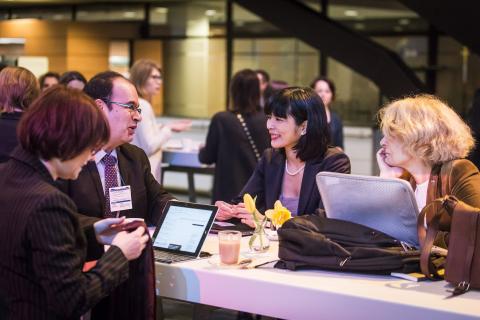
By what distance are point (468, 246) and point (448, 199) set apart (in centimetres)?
16

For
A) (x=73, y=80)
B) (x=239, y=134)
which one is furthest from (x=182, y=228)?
(x=73, y=80)

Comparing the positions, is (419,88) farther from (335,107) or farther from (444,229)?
(444,229)

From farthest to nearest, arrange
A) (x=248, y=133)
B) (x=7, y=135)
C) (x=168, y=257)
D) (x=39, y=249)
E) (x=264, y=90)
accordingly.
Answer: (x=264, y=90)
(x=248, y=133)
(x=7, y=135)
(x=168, y=257)
(x=39, y=249)

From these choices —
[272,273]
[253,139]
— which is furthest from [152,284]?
[253,139]

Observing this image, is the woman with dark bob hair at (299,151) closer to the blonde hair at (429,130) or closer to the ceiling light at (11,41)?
the blonde hair at (429,130)

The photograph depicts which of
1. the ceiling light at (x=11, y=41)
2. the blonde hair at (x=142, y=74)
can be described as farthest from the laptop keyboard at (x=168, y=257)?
the ceiling light at (x=11, y=41)

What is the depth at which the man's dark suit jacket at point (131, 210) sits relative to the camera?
2477 mm

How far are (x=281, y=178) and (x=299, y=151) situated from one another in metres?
0.15

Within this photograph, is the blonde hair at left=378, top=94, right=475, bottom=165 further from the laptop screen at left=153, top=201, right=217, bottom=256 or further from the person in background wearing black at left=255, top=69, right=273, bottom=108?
the person in background wearing black at left=255, top=69, right=273, bottom=108

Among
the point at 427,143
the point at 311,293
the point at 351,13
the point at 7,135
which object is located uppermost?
the point at 351,13

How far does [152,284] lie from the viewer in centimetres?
249

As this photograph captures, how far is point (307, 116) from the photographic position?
3523mm

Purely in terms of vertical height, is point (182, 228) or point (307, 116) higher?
point (307, 116)

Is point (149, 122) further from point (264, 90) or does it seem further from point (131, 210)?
point (131, 210)
